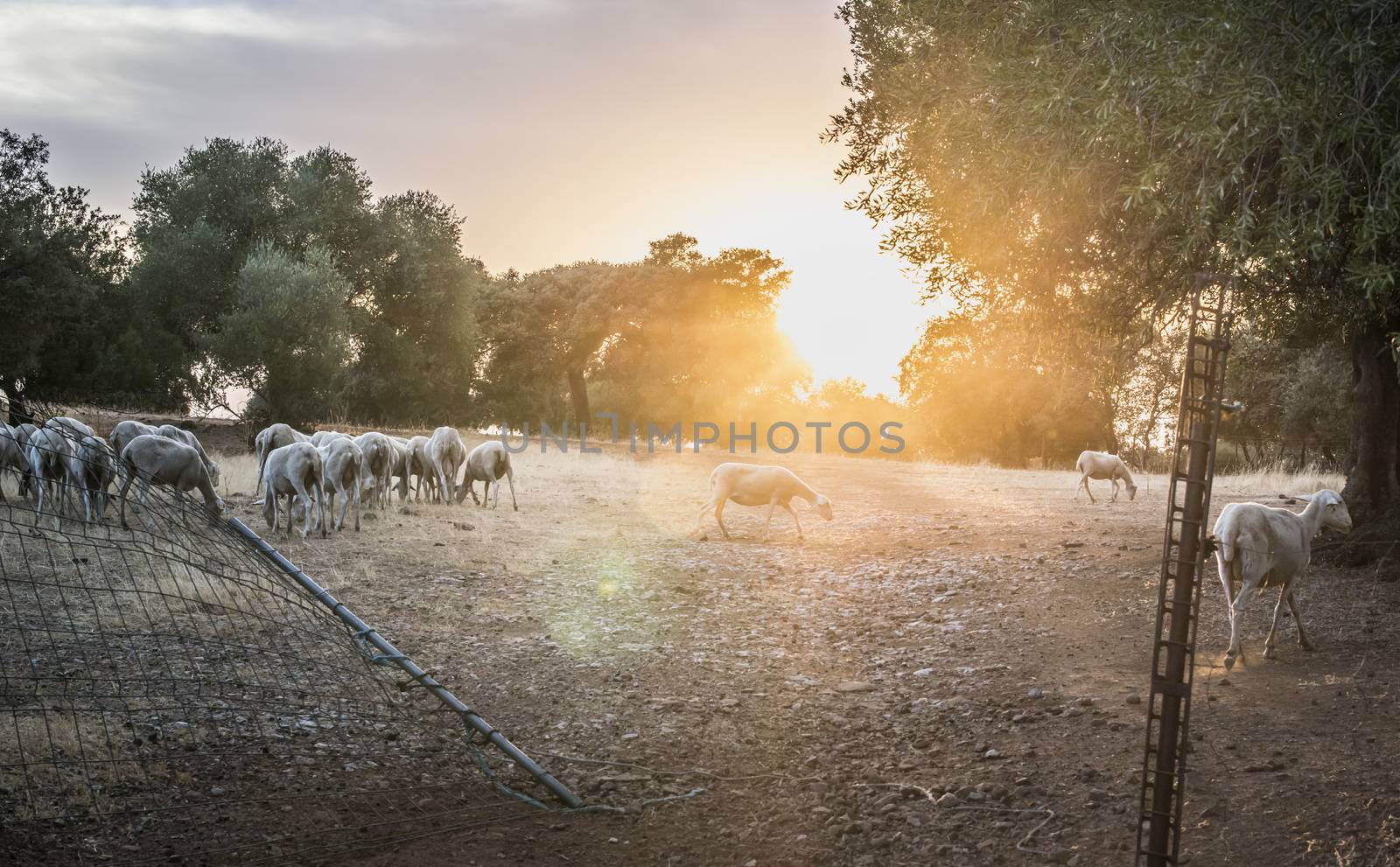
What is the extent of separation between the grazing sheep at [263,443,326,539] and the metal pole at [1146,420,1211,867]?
14.3 meters

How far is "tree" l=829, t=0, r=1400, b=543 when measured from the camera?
718cm

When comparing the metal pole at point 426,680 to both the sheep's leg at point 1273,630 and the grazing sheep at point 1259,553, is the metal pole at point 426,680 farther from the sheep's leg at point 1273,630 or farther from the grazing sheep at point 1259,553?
the sheep's leg at point 1273,630

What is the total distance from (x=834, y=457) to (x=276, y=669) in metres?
39.7

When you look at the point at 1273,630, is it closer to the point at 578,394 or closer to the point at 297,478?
the point at 297,478

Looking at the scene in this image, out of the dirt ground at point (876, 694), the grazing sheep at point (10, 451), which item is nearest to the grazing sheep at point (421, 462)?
the dirt ground at point (876, 694)

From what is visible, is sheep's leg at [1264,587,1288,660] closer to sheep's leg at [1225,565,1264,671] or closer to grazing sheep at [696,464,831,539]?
sheep's leg at [1225,565,1264,671]

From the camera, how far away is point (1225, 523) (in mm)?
8938

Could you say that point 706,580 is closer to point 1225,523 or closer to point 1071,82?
point 1225,523

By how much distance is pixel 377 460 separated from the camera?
770 inches

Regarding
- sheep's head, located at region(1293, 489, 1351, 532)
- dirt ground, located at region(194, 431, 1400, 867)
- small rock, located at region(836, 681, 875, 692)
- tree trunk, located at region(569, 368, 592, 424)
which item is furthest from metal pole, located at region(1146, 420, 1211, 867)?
tree trunk, located at region(569, 368, 592, 424)

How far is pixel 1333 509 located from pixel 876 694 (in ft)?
18.3

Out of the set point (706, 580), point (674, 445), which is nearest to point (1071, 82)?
point (706, 580)

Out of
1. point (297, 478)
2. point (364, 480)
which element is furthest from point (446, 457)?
point (297, 478)

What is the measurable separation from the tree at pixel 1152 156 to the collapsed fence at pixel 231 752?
22.4ft
